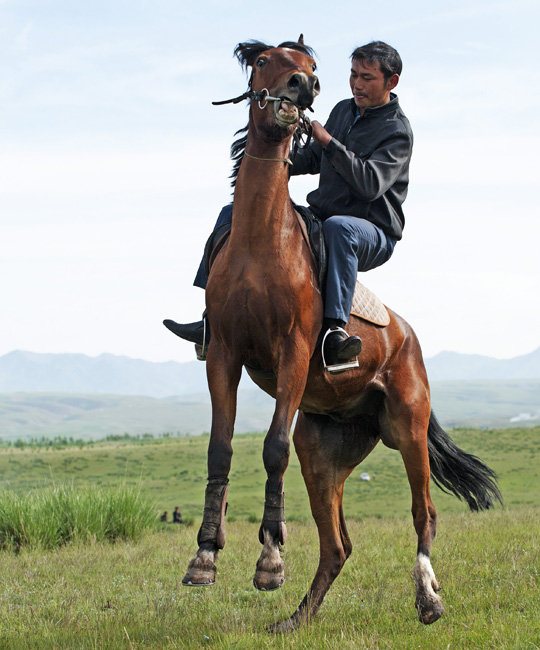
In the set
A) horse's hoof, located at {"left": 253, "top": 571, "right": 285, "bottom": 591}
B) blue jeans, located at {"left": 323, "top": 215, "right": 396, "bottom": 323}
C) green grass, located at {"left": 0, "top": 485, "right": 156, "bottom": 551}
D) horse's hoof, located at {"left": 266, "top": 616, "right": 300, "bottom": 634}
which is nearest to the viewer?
horse's hoof, located at {"left": 253, "top": 571, "right": 285, "bottom": 591}

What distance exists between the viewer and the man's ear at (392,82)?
19.4 ft

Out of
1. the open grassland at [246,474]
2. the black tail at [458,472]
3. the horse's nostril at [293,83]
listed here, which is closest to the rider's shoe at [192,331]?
the horse's nostril at [293,83]

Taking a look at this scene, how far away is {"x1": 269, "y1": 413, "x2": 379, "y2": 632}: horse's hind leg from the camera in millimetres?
6039

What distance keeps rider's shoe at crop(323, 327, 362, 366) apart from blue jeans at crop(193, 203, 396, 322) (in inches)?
4.8

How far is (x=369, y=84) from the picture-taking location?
19.1 ft

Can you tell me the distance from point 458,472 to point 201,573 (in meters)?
3.61

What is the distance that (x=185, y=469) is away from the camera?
21.3 metres

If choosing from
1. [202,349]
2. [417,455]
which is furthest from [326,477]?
[202,349]

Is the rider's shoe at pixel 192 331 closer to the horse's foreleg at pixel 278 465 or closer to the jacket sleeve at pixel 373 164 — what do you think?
the horse's foreleg at pixel 278 465

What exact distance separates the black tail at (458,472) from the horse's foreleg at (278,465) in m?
2.70

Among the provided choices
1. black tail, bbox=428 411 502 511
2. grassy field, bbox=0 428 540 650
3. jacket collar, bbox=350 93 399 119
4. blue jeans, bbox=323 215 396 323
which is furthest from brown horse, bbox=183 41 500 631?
black tail, bbox=428 411 502 511

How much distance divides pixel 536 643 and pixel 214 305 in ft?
10.1

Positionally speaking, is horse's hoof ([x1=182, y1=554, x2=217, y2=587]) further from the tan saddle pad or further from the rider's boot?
the tan saddle pad

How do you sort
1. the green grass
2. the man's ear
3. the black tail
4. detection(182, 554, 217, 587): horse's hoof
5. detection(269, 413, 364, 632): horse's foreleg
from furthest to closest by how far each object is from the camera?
the green grass
the black tail
detection(269, 413, 364, 632): horse's foreleg
the man's ear
detection(182, 554, 217, 587): horse's hoof
